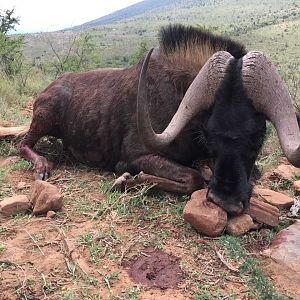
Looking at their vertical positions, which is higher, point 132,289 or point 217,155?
point 217,155

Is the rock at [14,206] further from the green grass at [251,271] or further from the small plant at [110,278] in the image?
the green grass at [251,271]

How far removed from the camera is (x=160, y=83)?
5.43 m

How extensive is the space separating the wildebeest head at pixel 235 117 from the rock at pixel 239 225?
92mm

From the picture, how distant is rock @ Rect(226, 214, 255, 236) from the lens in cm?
423

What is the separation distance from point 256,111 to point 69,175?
2.38 m

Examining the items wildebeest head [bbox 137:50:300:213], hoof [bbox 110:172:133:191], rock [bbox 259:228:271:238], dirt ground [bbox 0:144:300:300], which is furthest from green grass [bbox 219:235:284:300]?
hoof [bbox 110:172:133:191]

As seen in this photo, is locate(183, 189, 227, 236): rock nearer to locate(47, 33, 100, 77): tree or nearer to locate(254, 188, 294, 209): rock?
locate(254, 188, 294, 209): rock

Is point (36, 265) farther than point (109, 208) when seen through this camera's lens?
No

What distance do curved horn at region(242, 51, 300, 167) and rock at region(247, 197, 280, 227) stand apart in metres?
0.61

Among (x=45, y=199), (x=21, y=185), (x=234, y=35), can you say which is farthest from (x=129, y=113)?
(x=234, y=35)

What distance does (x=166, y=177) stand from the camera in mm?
5047

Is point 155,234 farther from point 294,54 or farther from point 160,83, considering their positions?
point 294,54

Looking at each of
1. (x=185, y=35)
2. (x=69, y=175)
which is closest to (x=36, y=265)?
(x=69, y=175)

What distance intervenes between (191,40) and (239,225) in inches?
85.5
